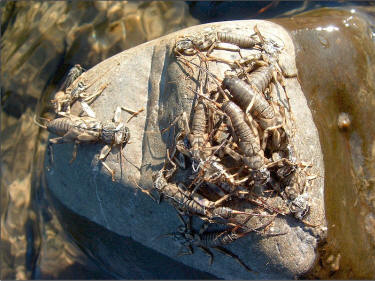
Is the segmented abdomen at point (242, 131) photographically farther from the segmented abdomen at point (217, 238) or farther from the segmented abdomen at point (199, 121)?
the segmented abdomen at point (217, 238)

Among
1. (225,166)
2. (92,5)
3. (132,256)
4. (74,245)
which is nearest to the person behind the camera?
(225,166)

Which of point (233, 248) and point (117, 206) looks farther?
point (117, 206)

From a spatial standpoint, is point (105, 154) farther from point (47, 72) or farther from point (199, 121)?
point (47, 72)

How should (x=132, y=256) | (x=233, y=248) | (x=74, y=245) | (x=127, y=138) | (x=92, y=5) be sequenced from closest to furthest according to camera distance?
1. (x=233, y=248)
2. (x=127, y=138)
3. (x=132, y=256)
4. (x=74, y=245)
5. (x=92, y=5)

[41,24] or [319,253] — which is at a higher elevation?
[41,24]

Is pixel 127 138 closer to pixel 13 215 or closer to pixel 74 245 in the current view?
pixel 74 245

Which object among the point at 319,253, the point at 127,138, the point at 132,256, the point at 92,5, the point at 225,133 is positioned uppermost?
the point at 92,5

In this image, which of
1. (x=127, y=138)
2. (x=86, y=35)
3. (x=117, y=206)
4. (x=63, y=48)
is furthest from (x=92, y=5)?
(x=117, y=206)

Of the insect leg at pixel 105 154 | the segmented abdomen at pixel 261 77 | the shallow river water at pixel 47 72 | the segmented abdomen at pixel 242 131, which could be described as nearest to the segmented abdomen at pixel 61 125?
the insect leg at pixel 105 154

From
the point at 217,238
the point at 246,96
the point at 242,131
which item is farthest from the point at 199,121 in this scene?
the point at 217,238
